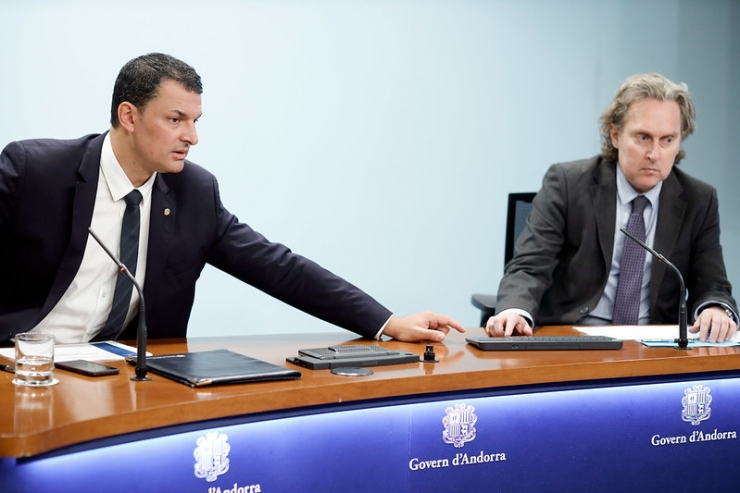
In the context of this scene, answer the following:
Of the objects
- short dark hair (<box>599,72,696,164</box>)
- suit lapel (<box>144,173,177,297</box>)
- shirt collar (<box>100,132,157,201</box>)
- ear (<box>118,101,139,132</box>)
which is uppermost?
short dark hair (<box>599,72,696,164</box>)

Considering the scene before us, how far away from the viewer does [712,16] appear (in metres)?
5.17

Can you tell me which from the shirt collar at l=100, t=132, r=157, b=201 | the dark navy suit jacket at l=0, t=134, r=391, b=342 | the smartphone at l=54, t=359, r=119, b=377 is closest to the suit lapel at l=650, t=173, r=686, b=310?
the dark navy suit jacket at l=0, t=134, r=391, b=342

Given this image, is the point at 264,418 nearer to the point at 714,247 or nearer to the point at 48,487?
the point at 48,487

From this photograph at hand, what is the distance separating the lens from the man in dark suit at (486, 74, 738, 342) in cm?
295

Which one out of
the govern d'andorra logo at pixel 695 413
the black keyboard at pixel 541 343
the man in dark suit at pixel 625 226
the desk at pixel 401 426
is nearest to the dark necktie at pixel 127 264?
the desk at pixel 401 426

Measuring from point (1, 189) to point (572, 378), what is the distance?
1.47 metres

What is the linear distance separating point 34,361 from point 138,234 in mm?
706

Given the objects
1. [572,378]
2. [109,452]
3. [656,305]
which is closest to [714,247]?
[656,305]

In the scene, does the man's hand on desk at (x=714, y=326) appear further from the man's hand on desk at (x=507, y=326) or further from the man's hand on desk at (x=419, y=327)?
the man's hand on desk at (x=419, y=327)

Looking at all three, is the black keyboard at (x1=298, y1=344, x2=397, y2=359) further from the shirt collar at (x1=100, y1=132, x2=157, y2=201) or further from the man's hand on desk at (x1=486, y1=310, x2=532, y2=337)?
the shirt collar at (x1=100, y1=132, x2=157, y2=201)

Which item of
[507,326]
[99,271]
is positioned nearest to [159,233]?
[99,271]

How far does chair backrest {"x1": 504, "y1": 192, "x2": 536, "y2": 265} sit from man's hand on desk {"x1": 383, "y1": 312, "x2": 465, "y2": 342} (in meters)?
1.00

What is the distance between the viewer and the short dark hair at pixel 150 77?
2.42 m

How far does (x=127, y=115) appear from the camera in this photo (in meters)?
2.46
